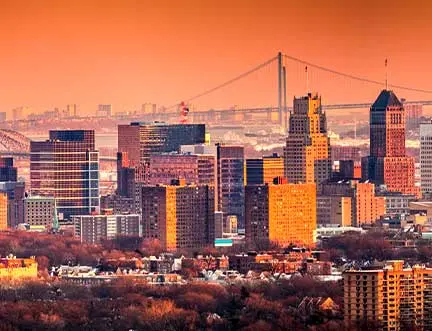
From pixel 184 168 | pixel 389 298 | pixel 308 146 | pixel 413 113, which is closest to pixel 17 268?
pixel 389 298

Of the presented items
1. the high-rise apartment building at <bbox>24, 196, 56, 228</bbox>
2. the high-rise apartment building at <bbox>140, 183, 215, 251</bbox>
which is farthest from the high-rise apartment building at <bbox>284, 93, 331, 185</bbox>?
the high-rise apartment building at <bbox>140, 183, 215, 251</bbox>

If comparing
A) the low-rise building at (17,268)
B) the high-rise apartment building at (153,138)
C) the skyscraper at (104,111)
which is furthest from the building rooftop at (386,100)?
the low-rise building at (17,268)

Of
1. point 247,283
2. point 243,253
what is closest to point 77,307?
point 247,283

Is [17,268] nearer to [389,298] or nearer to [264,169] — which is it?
[389,298]

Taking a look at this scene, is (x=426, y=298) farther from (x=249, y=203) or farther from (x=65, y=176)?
(x=65, y=176)

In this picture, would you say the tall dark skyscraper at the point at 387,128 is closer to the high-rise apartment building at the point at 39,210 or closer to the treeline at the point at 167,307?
the high-rise apartment building at the point at 39,210
